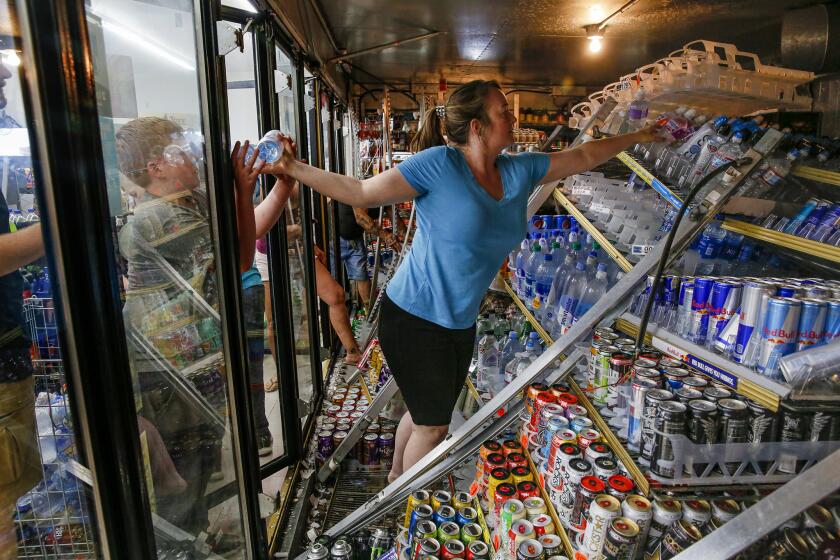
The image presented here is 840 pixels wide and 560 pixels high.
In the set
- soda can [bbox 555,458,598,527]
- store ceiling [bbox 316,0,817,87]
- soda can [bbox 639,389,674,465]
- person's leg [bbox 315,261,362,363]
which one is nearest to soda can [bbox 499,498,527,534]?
soda can [bbox 555,458,598,527]

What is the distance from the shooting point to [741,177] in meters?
1.50

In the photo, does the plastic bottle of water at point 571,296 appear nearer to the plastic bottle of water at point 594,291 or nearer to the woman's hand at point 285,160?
the plastic bottle of water at point 594,291

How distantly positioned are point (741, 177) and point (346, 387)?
3.18 m

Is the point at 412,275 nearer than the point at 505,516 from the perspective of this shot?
No

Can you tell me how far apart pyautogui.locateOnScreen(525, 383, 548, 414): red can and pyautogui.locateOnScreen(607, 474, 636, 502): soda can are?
59cm

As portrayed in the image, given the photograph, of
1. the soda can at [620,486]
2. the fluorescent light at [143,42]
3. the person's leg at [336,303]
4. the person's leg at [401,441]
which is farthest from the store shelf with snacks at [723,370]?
the person's leg at [336,303]

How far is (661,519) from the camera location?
1343 mm

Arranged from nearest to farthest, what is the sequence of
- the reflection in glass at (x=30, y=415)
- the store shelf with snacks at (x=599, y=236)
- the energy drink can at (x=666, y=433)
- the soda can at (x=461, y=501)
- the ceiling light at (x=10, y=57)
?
the ceiling light at (x=10, y=57) → the reflection in glass at (x=30, y=415) → the energy drink can at (x=666, y=433) → the store shelf with snacks at (x=599, y=236) → the soda can at (x=461, y=501)

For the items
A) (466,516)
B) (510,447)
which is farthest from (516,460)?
(466,516)

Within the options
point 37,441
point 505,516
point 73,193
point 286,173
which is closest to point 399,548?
point 505,516

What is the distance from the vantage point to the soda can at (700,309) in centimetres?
137

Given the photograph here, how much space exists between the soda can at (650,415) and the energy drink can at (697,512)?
0.48 feet

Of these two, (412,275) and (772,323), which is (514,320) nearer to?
(412,275)

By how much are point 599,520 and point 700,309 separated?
2.18 feet
